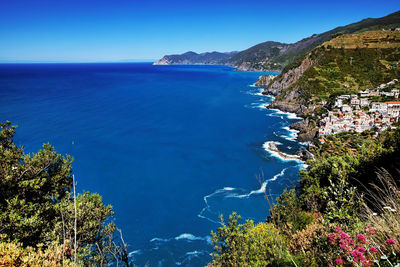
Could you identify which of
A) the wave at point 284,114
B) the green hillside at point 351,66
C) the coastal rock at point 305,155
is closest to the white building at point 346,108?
the wave at point 284,114

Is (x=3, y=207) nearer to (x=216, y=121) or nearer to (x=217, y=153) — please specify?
(x=217, y=153)

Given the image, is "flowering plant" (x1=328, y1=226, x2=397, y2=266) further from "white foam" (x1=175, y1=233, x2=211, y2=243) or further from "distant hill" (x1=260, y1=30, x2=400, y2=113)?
"distant hill" (x1=260, y1=30, x2=400, y2=113)

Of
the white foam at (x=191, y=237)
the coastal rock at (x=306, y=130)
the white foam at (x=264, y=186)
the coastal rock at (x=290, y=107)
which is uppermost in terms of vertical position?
the coastal rock at (x=290, y=107)

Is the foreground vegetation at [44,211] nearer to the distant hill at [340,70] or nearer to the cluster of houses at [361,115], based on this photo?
the cluster of houses at [361,115]

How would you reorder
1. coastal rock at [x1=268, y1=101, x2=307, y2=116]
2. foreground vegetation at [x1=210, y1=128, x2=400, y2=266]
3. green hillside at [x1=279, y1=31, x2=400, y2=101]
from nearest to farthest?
foreground vegetation at [x1=210, y1=128, x2=400, y2=266], coastal rock at [x1=268, y1=101, x2=307, y2=116], green hillside at [x1=279, y1=31, x2=400, y2=101]

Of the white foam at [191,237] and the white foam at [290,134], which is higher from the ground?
the white foam at [290,134]

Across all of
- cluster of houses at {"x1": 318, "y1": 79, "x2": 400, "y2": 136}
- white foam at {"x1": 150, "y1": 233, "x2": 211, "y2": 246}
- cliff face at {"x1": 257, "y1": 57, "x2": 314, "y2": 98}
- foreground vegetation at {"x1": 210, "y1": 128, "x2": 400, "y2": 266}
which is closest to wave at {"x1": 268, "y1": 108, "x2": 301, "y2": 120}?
cluster of houses at {"x1": 318, "y1": 79, "x2": 400, "y2": 136}
